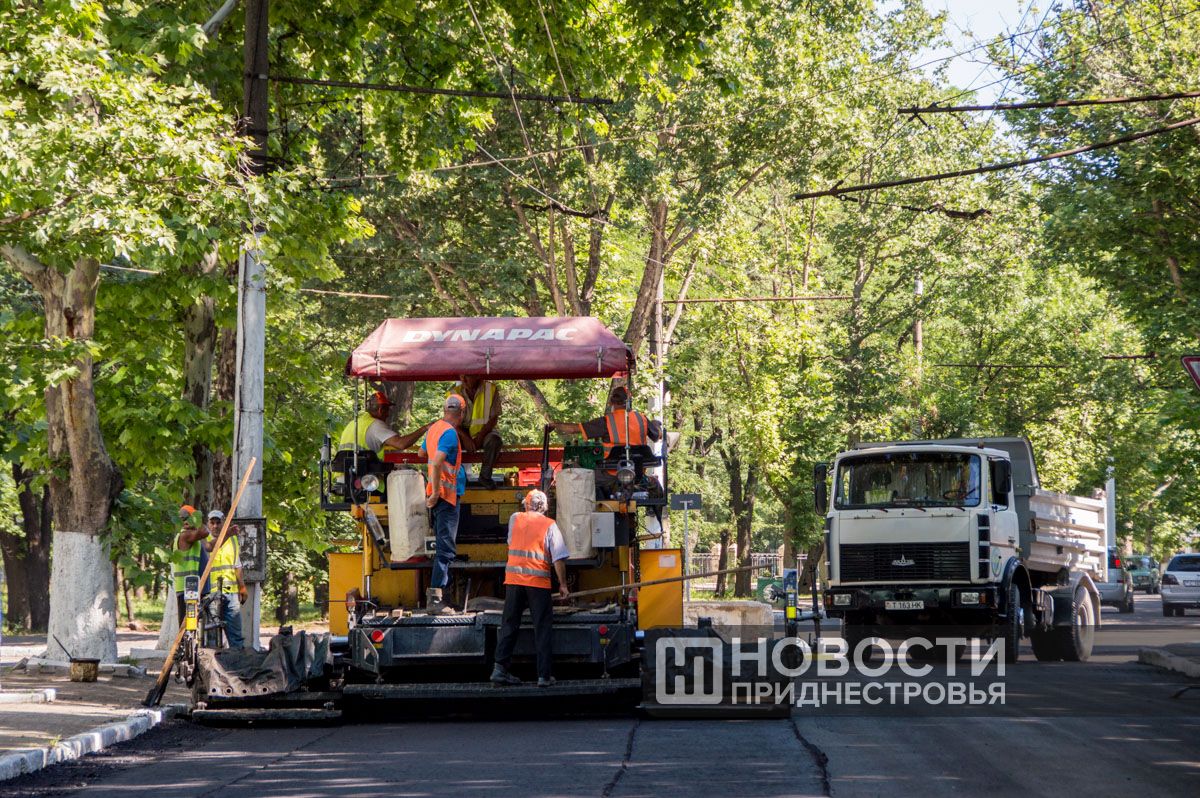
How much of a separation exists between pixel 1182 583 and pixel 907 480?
2526 cm

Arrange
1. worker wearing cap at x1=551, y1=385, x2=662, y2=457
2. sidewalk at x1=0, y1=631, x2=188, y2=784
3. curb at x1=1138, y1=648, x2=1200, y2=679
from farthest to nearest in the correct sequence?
1. curb at x1=1138, y1=648, x2=1200, y2=679
2. worker wearing cap at x1=551, y1=385, x2=662, y2=457
3. sidewalk at x1=0, y1=631, x2=188, y2=784

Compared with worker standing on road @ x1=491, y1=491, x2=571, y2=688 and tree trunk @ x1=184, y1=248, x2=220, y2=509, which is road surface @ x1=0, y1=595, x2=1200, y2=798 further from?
tree trunk @ x1=184, y1=248, x2=220, y2=509

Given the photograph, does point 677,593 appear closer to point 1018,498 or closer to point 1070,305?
point 1018,498

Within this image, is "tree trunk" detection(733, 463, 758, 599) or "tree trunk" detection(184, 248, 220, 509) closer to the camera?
"tree trunk" detection(184, 248, 220, 509)

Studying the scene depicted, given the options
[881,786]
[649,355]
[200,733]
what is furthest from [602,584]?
[649,355]

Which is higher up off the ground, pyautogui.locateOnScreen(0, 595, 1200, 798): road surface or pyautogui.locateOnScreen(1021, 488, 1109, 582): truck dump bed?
pyautogui.locateOnScreen(1021, 488, 1109, 582): truck dump bed

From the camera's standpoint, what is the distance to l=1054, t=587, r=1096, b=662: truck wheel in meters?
21.8

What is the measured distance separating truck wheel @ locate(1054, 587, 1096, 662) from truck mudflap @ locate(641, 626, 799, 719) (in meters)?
10.1

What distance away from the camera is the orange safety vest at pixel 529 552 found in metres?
12.6

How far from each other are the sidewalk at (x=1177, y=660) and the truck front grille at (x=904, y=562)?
117 inches

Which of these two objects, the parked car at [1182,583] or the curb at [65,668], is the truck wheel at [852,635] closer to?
the curb at [65,668]

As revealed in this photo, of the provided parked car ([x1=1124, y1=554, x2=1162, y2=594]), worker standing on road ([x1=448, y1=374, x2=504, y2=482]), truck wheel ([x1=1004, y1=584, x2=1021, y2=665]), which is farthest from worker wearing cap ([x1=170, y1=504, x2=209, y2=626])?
parked car ([x1=1124, y1=554, x2=1162, y2=594])

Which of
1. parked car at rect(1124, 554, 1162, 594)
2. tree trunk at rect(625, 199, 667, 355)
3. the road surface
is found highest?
tree trunk at rect(625, 199, 667, 355)

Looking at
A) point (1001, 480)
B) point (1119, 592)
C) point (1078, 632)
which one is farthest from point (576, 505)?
point (1119, 592)
